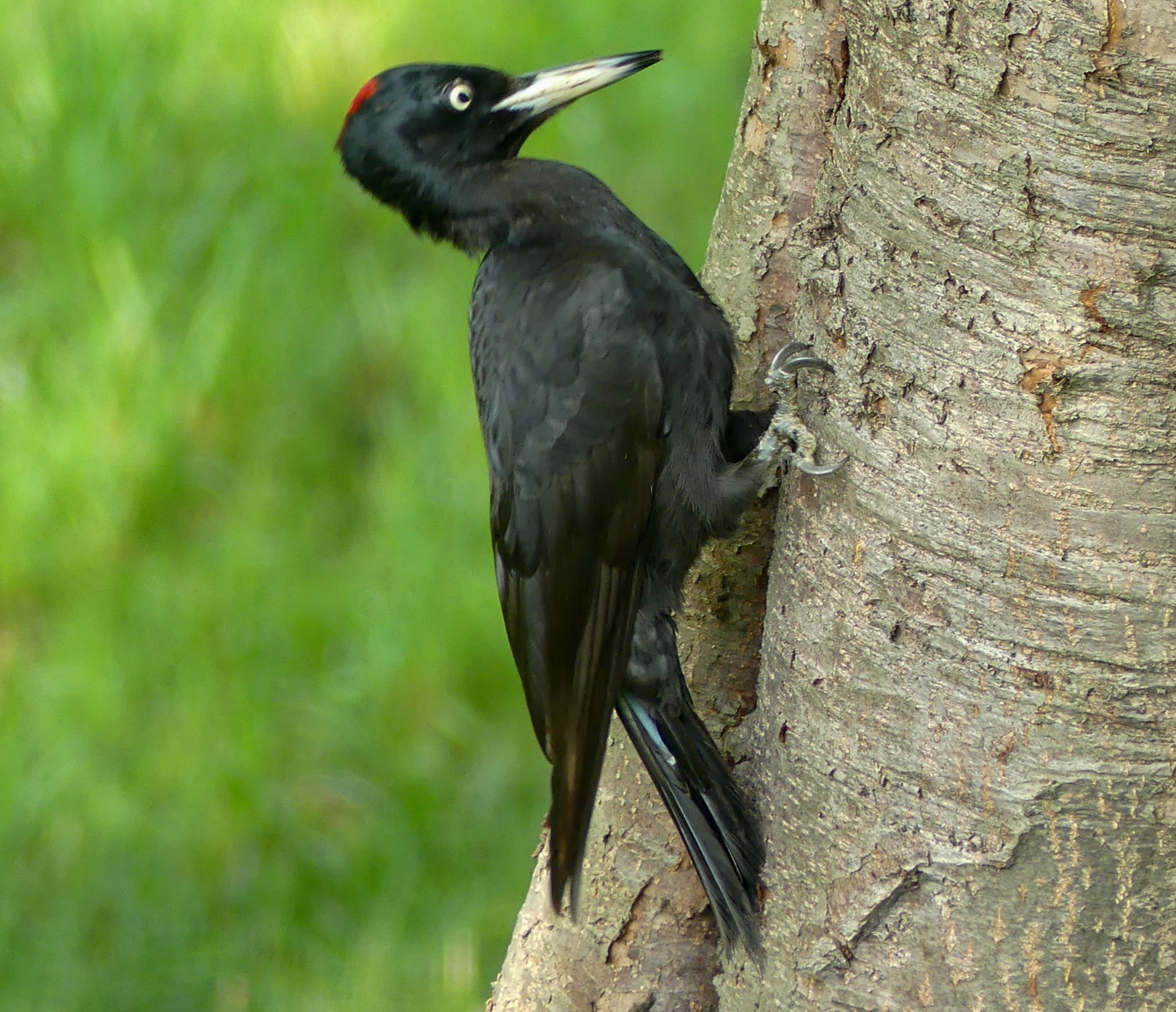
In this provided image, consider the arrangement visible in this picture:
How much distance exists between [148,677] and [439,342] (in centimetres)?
131

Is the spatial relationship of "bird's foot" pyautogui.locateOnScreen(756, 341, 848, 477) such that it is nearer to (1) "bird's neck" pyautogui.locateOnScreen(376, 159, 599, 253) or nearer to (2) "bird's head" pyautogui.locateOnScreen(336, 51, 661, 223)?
(1) "bird's neck" pyautogui.locateOnScreen(376, 159, 599, 253)

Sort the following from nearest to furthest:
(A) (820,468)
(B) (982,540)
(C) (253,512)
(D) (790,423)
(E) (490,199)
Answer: (B) (982,540), (A) (820,468), (D) (790,423), (E) (490,199), (C) (253,512)

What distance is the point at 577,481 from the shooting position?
227 cm

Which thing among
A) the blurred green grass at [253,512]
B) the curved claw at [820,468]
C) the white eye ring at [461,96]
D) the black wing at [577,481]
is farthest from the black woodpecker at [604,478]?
the blurred green grass at [253,512]

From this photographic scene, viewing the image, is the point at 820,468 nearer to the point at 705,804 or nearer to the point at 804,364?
the point at 804,364

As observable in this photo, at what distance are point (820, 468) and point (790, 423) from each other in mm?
181

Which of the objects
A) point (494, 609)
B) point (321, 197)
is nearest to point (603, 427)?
point (494, 609)

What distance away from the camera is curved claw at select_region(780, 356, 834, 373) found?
1802 mm

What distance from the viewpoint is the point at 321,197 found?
4.62 meters

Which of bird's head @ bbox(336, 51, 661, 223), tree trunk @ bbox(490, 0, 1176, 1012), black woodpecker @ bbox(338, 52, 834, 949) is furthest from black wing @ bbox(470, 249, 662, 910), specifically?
bird's head @ bbox(336, 51, 661, 223)

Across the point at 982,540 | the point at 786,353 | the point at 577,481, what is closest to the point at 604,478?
the point at 577,481

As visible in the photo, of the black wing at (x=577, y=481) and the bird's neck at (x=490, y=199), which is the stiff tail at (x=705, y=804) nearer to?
the black wing at (x=577, y=481)

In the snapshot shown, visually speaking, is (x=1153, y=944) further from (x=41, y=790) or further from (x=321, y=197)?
(x=321, y=197)

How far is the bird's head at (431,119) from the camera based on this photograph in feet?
8.71
